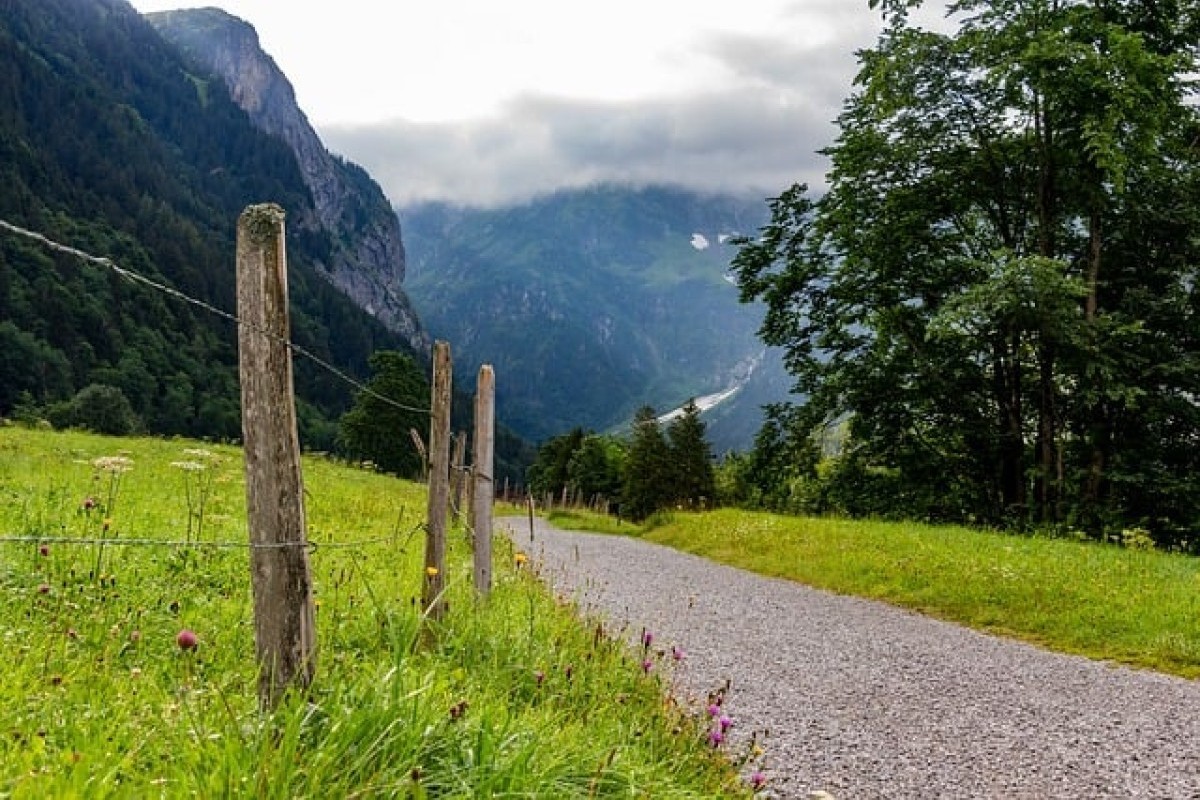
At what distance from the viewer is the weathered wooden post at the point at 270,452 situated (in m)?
3.49

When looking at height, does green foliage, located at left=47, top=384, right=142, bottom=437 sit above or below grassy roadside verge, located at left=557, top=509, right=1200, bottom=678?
above

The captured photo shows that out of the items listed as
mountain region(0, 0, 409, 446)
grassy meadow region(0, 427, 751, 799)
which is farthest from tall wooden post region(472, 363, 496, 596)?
mountain region(0, 0, 409, 446)

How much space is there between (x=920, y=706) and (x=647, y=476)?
61836mm

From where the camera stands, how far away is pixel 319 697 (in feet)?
12.1

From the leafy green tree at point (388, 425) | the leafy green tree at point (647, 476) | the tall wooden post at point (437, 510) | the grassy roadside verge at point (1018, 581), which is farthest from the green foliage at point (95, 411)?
the tall wooden post at point (437, 510)

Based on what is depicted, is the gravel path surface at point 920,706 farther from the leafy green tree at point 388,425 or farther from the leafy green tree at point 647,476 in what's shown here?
the leafy green tree at point 388,425

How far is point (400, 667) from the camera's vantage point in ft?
12.5

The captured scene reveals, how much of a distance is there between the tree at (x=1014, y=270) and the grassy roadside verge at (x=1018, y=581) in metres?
4.70

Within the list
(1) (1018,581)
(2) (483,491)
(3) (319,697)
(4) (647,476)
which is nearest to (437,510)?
(2) (483,491)

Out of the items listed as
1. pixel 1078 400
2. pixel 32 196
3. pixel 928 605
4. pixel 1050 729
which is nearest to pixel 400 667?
pixel 1050 729

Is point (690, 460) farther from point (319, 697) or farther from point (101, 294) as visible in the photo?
point (101, 294)

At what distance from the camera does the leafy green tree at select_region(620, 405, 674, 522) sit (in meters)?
69.0

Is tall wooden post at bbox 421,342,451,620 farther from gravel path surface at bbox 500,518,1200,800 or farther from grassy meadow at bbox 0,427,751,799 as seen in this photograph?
gravel path surface at bbox 500,518,1200,800

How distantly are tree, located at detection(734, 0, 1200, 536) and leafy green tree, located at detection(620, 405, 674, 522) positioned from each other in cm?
4345
